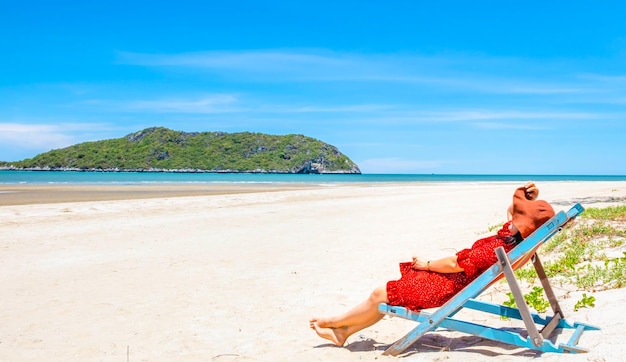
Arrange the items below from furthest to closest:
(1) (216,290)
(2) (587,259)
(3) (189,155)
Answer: (3) (189,155)
(1) (216,290)
(2) (587,259)

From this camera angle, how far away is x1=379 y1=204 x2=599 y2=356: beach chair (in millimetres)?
4094

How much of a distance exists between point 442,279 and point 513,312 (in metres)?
0.87

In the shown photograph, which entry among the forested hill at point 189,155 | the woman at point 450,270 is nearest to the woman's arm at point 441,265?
the woman at point 450,270

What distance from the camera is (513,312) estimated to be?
197 inches

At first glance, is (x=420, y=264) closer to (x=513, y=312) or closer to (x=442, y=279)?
(x=442, y=279)

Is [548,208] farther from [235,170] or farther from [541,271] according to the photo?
[235,170]

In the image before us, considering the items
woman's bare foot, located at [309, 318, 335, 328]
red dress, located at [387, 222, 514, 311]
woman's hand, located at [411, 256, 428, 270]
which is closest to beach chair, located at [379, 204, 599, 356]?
red dress, located at [387, 222, 514, 311]

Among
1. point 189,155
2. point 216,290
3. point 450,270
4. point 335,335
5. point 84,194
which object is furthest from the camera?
point 189,155

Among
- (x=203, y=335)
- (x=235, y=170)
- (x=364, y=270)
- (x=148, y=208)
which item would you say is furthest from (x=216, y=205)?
(x=235, y=170)

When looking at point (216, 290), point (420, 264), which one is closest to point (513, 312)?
point (420, 264)

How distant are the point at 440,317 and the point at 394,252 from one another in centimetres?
600

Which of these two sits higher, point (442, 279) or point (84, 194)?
point (442, 279)

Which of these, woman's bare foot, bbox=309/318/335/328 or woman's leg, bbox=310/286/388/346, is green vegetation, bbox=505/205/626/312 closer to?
woman's leg, bbox=310/286/388/346

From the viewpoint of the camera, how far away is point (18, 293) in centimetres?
758
